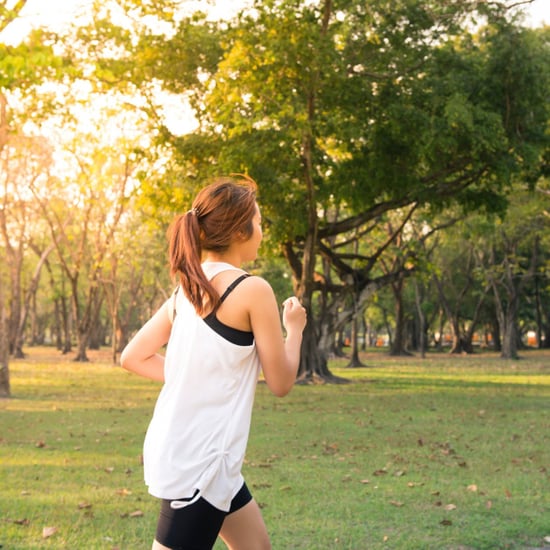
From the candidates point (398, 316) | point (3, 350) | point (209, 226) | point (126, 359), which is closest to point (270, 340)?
point (209, 226)

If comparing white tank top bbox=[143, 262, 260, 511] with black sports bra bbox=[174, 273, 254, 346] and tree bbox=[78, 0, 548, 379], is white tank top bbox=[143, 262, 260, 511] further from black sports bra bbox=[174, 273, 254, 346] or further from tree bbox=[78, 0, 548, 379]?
tree bbox=[78, 0, 548, 379]

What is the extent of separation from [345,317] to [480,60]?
917 cm

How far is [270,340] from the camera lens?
299 cm

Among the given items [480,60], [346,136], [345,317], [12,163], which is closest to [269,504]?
[346,136]

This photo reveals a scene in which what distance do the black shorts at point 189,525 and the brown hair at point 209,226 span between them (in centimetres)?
71

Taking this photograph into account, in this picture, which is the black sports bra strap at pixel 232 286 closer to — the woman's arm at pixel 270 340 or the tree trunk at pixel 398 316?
the woman's arm at pixel 270 340

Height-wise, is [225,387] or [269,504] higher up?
[225,387]

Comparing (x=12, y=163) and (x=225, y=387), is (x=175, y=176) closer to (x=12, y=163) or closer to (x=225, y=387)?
(x=12, y=163)

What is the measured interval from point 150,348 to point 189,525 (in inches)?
28.1

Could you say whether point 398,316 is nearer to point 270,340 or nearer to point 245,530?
point 245,530

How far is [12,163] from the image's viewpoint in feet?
127

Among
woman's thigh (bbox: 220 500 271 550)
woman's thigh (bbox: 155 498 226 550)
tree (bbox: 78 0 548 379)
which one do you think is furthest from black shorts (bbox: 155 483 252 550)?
tree (bbox: 78 0 548 379)

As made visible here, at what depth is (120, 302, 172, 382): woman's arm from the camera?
3.32 meters

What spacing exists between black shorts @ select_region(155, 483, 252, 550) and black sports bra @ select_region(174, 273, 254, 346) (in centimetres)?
55
